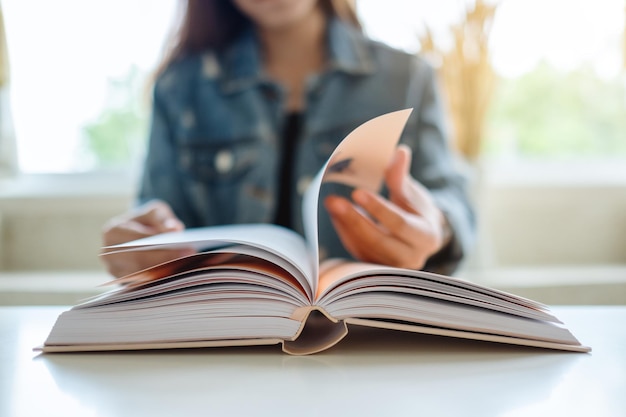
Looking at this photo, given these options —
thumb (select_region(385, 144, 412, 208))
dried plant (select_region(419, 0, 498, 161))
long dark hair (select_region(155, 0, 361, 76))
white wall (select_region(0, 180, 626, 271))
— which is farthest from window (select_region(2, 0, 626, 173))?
thumb (select_region(385, 144, 412, 208))

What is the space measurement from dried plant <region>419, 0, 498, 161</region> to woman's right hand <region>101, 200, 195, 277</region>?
1.18m

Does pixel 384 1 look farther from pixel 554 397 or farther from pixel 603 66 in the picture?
pixel 554 397

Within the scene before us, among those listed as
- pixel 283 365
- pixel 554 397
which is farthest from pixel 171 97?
pixel 554 397

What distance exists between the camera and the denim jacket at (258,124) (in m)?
1.18

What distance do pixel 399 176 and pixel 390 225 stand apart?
6 centimetres

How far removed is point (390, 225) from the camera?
603 millimetres

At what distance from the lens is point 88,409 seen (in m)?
0.32

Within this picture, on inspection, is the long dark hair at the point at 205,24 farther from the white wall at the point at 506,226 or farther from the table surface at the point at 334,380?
the table surface at the point at 334,380

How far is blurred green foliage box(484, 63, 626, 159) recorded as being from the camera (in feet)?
6.90

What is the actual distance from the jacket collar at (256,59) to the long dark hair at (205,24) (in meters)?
0.03

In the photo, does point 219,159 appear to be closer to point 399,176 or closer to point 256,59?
point 256,59

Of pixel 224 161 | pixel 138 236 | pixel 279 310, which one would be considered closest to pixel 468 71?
pixel 224 161

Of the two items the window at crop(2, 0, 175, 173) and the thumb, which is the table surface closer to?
the thumb

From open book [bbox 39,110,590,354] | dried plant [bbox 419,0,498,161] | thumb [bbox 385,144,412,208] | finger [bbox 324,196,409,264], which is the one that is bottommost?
open book [bbox 39,110,590,354]
